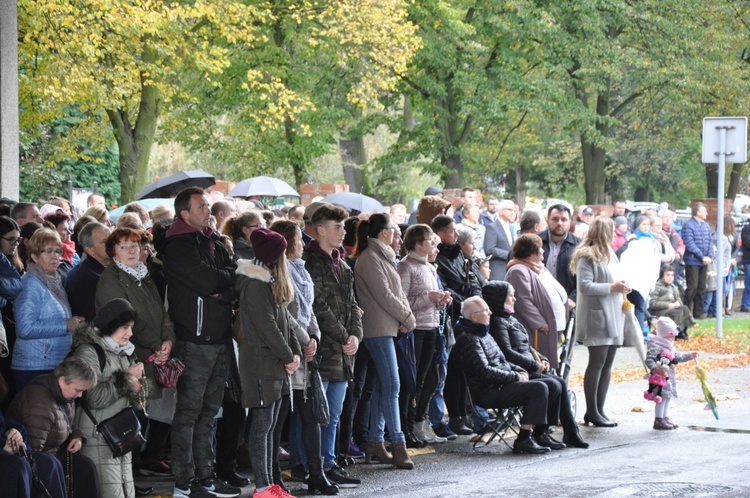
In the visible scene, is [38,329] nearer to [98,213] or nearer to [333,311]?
[333,311]

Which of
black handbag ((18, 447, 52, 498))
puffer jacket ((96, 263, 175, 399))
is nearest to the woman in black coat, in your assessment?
puffer jacket ((96, 263, 175, 399))

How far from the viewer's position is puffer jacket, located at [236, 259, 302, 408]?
8578mm

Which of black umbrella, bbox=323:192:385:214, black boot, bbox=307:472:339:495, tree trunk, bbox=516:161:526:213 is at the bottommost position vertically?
black boot, bbox=307:472:339:495

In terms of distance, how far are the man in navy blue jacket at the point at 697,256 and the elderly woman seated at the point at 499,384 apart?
1199 centimetres

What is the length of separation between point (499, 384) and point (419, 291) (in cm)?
112

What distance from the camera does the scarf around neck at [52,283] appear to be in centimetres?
858

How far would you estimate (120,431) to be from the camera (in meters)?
8.05

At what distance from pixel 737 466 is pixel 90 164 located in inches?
1447

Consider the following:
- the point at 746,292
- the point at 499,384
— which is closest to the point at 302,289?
the point at 499,384

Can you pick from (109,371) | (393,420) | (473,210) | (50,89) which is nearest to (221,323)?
(109,371)

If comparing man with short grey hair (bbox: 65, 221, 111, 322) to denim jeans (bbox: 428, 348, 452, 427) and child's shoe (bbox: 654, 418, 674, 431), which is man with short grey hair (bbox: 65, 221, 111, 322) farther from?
child's shoe (bbox: 654, 418, 674, 431)

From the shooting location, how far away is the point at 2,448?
23.6ft

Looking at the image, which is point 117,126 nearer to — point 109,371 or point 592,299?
point 592,299

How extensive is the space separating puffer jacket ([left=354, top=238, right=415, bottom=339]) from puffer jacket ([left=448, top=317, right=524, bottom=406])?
813 mm
